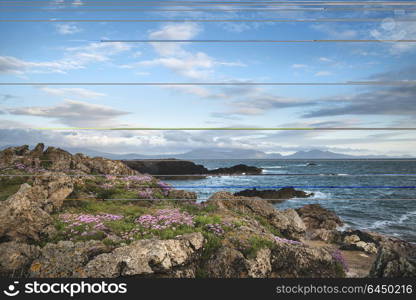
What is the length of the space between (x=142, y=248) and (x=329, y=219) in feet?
34.7

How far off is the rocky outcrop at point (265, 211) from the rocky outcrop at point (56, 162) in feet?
9.58

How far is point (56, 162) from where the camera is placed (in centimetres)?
777

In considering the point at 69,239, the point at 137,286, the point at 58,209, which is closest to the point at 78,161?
the point at 58,209

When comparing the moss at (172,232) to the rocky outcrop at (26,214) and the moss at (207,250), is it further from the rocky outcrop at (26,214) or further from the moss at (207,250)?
the rocky outcrop at (26,214)

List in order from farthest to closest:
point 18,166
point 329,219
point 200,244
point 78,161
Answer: point 329,219
point 78,161
point 18,166
point 200,244

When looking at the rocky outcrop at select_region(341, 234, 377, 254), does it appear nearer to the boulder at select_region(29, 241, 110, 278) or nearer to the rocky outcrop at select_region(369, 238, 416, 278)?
the rocky outcrop at select_region(369, 238, 416, 278)

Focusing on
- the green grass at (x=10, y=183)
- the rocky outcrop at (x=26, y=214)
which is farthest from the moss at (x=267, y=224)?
the green grass at (x=10, y=183)

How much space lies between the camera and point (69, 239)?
4.63 meters

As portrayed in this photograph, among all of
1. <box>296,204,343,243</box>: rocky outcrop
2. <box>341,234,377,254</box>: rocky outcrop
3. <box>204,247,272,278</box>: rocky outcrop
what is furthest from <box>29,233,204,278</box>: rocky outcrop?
<box>296,204,343,243</box>: rocky outcrop

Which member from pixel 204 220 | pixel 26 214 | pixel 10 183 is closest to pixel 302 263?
pixel 204 220

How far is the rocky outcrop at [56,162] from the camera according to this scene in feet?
24.9

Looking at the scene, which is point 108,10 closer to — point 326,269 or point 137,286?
point 137,286

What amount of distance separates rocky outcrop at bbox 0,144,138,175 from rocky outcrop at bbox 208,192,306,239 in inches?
115

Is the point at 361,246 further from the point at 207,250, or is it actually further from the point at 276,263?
the point at 207,250
